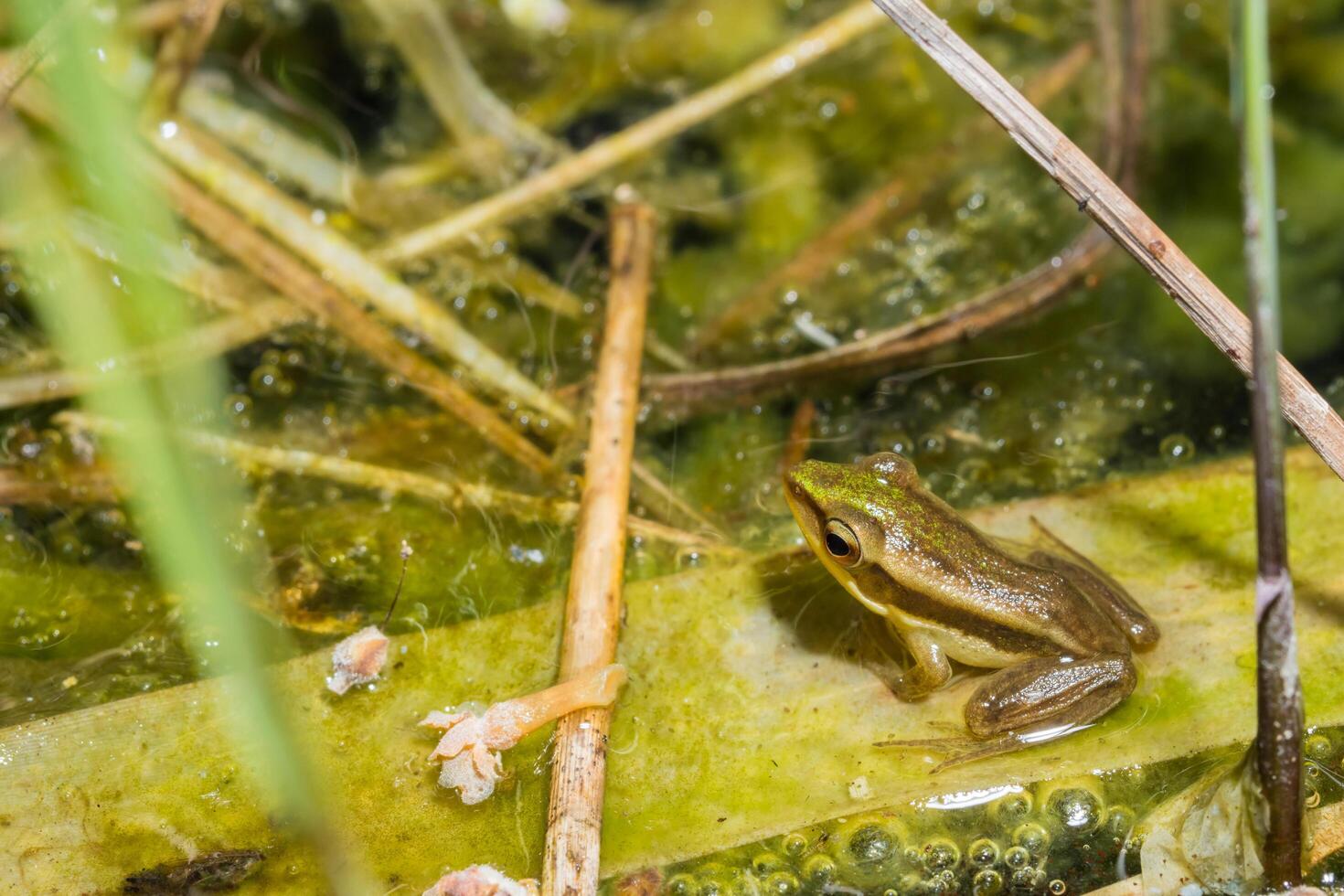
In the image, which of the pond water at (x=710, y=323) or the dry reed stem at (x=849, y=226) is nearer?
the pond water at (x=710, y=323)

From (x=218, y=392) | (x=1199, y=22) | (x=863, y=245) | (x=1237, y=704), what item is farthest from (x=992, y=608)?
(x=1199, y=22)

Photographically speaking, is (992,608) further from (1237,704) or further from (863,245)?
(863,245)

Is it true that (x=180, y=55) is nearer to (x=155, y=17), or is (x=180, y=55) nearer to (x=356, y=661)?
(x=155, y=17)

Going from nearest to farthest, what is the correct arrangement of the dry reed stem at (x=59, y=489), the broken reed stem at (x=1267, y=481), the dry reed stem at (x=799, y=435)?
1. the broken reed stem at (x=1267, y=481)
2. the dry reed stem at (x=59, y=489)
3. the dry reed stem at (x=799, y=435)

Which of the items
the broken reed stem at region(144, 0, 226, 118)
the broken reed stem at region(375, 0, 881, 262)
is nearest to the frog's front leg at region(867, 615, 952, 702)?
the broken reed stem at region(375, 0, 881, 262)

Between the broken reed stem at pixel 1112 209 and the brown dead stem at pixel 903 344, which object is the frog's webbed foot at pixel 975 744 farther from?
the brown dead stem at pixel 903 344

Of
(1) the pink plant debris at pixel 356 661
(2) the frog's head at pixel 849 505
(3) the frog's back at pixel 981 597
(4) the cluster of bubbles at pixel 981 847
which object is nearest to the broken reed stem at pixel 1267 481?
(4) the cluster of bubbles at pixel 981 847
